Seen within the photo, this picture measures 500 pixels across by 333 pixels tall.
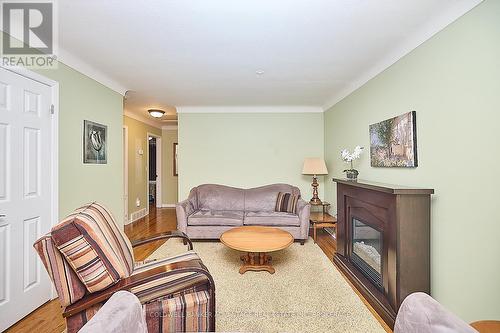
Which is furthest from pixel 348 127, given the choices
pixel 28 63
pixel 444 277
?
pixel 28 63

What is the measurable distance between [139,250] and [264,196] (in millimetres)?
2233

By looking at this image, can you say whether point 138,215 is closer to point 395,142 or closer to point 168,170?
point 168,170

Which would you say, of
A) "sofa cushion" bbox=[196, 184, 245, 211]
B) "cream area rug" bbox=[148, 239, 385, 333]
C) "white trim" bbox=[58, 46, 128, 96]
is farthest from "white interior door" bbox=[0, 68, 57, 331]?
"sofa cushion" bbox=[196, 184, 245, 211]

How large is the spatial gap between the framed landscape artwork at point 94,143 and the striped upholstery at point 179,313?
6.98ft

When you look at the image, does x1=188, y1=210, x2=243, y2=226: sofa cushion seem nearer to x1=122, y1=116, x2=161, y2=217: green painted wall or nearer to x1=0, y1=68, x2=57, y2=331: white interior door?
x1=0, y1=68, x2=57, y2=331: white interior door

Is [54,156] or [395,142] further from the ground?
[395,142]

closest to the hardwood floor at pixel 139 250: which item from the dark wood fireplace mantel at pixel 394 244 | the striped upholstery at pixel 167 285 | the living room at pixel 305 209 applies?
the living room at pixel 305 209

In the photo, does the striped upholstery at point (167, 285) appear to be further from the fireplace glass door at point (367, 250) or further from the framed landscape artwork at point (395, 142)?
the framed landscape artwork at point (395, 142)

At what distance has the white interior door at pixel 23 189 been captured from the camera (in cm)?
190

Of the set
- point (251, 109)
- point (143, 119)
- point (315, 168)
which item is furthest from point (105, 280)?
point (143, 119)

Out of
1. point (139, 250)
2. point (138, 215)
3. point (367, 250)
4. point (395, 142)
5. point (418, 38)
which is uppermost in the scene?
point (418, 38)

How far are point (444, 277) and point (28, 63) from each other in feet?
12.5

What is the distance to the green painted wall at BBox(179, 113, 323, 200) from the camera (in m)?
4.91

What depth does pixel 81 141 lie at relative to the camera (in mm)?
2750
